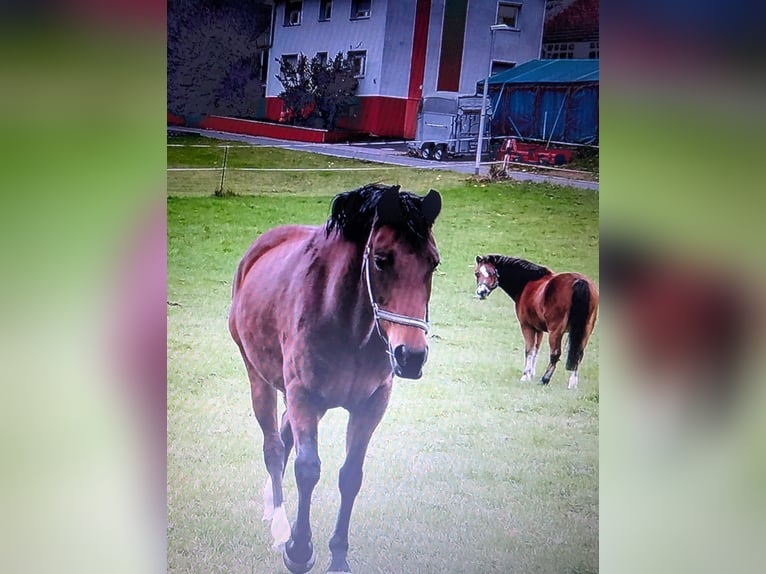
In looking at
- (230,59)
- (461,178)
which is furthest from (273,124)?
(461,178)

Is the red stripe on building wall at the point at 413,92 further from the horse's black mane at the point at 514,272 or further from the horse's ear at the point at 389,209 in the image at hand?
the horse's black mane at the point at 514,272

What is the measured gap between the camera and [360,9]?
2932 millimetres

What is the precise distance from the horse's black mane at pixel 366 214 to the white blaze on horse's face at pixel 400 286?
52 mm

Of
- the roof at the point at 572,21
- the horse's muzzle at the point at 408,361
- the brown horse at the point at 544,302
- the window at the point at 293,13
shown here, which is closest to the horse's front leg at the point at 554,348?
the brown horse at the point at 544,302

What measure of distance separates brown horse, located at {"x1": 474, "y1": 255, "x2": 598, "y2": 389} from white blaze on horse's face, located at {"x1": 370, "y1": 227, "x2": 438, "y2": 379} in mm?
235

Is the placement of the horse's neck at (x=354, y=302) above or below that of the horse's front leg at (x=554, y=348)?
above

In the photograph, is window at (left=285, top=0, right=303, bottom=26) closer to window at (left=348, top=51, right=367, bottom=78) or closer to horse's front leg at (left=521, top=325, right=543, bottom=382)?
window at (left=348, top=51, right=367, bottom=78)

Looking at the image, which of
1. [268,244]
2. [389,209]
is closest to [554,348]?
[389,209]

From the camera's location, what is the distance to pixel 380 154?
9.85 ft

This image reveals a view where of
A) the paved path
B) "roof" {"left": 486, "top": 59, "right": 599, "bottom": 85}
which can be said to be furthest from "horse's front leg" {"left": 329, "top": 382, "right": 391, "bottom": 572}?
"roof" {"left": 486, "top": 59, "right": 599, "bottom": 85}

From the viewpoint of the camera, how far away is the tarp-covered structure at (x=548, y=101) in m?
2.90

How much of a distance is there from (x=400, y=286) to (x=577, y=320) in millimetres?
702
